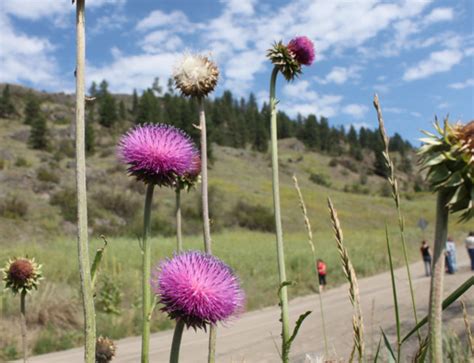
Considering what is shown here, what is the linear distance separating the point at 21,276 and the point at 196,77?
2.52 m

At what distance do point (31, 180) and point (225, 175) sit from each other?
4068 centimetres

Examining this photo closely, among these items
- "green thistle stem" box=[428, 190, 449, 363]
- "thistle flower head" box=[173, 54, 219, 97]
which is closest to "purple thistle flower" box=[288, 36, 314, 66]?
"thistle flower head" box=[173, 54, 219, 97]

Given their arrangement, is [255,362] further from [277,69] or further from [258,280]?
[258,280]

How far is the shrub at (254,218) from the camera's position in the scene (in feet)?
175

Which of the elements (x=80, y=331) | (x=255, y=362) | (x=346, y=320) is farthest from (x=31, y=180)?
(x=255, y=362)

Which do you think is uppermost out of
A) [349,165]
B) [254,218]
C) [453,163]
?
[349,165]

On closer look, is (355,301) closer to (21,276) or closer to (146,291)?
(146,291)

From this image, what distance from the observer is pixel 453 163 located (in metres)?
1.57

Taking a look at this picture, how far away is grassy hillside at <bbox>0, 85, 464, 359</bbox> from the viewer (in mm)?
16047

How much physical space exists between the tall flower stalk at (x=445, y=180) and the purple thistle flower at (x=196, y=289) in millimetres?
993

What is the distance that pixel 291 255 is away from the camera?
2880 cm

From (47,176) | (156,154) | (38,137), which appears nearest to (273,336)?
(156,154)

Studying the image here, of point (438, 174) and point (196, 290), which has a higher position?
point (438, 174)

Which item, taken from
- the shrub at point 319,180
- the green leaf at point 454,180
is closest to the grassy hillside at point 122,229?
the green leaf at point 454,180
